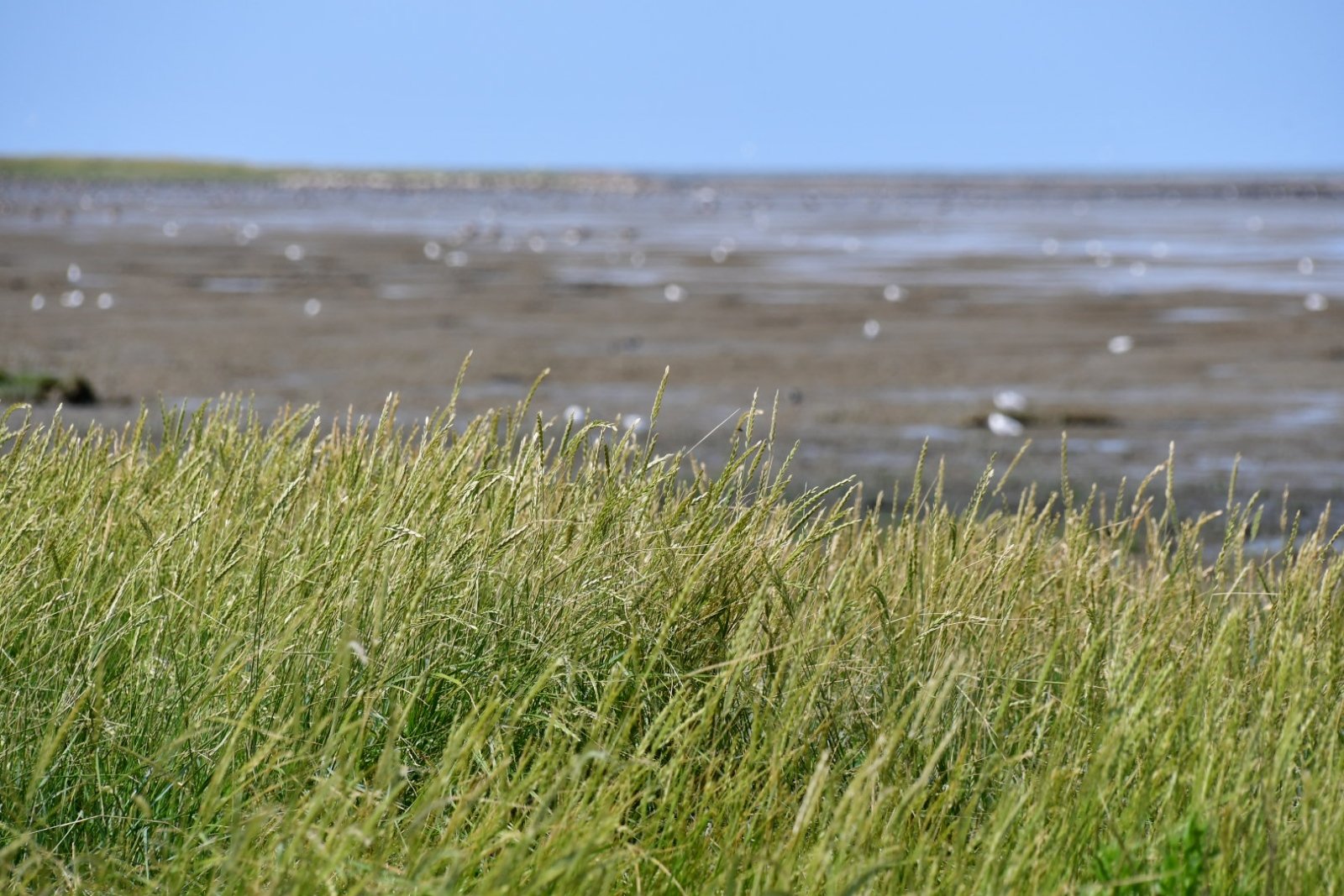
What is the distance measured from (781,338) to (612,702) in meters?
16.8

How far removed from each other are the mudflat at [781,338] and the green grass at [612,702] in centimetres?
238

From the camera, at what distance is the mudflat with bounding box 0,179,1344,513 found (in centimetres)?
1244

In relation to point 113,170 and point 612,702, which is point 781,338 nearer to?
point 612,702

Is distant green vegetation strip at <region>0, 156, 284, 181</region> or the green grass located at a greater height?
the green grass

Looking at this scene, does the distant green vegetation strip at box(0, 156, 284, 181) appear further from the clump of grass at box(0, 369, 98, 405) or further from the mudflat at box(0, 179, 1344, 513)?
the clump of grass at box(0, 369, 98, 405)

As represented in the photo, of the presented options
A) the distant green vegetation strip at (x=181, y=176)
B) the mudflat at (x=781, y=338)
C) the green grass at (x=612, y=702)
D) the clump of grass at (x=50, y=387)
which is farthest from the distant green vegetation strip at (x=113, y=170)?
the green grass at (x=612, y=702)

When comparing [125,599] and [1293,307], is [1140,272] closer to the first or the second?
[1293,307]

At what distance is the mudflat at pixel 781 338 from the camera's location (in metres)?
12.4

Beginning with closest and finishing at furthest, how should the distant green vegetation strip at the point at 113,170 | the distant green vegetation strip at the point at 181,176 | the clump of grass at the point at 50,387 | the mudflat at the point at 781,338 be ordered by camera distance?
the mudflat at the point at 781,338
the clump of grass at the point at 50,387
the distant green vegetation strip at the point at 181,176
the distant green vegetation strip at the point at 113,170

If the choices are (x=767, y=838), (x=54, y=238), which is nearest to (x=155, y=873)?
(x=767, y=838)

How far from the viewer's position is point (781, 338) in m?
19.8

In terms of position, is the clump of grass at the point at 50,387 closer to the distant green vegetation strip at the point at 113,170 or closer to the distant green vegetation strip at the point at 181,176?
the distant green vegetation strip at the point at 181,176

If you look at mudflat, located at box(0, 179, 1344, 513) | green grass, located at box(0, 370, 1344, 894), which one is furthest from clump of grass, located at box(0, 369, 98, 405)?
green grass, located at box(0, 370, 1344, 894)

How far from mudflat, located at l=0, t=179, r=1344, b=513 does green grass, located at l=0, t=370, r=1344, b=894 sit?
7.80 feet
